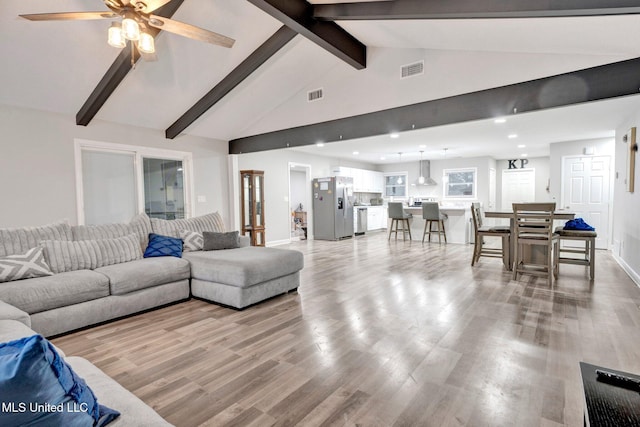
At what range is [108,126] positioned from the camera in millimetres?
4973

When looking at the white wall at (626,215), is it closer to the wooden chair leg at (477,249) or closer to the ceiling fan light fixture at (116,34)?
the wooden chair leg at (477,249)

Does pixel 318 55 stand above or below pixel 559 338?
above

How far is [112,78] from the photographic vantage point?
3.99 meters

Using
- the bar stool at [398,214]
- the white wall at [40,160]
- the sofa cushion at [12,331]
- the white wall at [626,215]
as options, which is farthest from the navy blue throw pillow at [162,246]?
the white wall at [626,215]

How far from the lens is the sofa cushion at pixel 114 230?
3564 mm

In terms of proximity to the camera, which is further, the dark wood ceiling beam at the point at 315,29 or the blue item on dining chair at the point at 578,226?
the blue item on dining chair at the point at 578,226

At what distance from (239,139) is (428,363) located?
5.62 meters

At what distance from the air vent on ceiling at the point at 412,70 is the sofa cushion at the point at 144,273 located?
11.9 feet

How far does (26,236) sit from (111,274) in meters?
0.96

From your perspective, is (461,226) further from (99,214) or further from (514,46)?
(99,214)

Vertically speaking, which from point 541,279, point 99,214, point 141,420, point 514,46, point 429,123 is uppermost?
point 514,46

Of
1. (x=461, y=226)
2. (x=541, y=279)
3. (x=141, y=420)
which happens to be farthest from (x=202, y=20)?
(x=461, y=226)

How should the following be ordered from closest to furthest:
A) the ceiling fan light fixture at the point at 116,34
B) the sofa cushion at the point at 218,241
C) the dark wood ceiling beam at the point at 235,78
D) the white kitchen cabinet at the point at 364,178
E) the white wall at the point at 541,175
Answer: the ceiling fan light fixture at the point at 116,34, the dark wood ceiling beam at the point at 235,78, the sofa cushion at the point at 218,241, the white kitchen cabinet at the point at 364,178, the white wall at the point at 541,175

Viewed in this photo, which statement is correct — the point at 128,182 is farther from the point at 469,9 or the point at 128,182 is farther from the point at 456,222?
the point at 456,222
